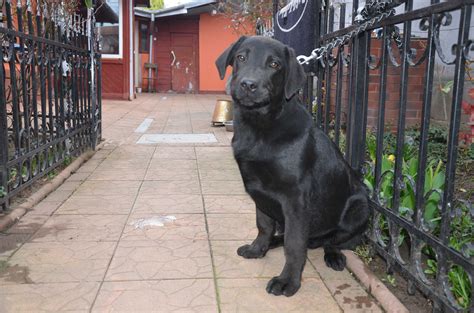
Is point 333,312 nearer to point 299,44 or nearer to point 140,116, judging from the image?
point 299,44

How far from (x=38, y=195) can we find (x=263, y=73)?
9.02ft

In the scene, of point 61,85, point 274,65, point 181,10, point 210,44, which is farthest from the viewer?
point 210,44

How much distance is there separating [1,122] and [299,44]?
252 centimetres

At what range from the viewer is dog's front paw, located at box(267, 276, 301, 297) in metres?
2.68

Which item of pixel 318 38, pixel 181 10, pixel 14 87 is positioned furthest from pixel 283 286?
pixel 181 10

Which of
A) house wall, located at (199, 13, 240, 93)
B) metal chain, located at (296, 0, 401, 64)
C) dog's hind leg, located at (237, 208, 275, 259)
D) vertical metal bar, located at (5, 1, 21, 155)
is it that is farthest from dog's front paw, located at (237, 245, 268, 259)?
house wall, located at (199, 13, 240, 93)

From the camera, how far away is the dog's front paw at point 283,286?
268 cm

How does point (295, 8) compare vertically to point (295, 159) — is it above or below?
above

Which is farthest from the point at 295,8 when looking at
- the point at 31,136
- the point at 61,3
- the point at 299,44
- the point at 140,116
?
the point at 140,116

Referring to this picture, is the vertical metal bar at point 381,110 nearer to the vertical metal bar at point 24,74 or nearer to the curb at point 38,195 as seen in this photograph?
the curb at point 38,195

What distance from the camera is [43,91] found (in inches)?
186

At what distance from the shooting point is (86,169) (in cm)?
562

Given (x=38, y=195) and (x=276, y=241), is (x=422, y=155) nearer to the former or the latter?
(x=276, y=241)

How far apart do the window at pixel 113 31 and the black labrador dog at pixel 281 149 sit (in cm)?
1308
